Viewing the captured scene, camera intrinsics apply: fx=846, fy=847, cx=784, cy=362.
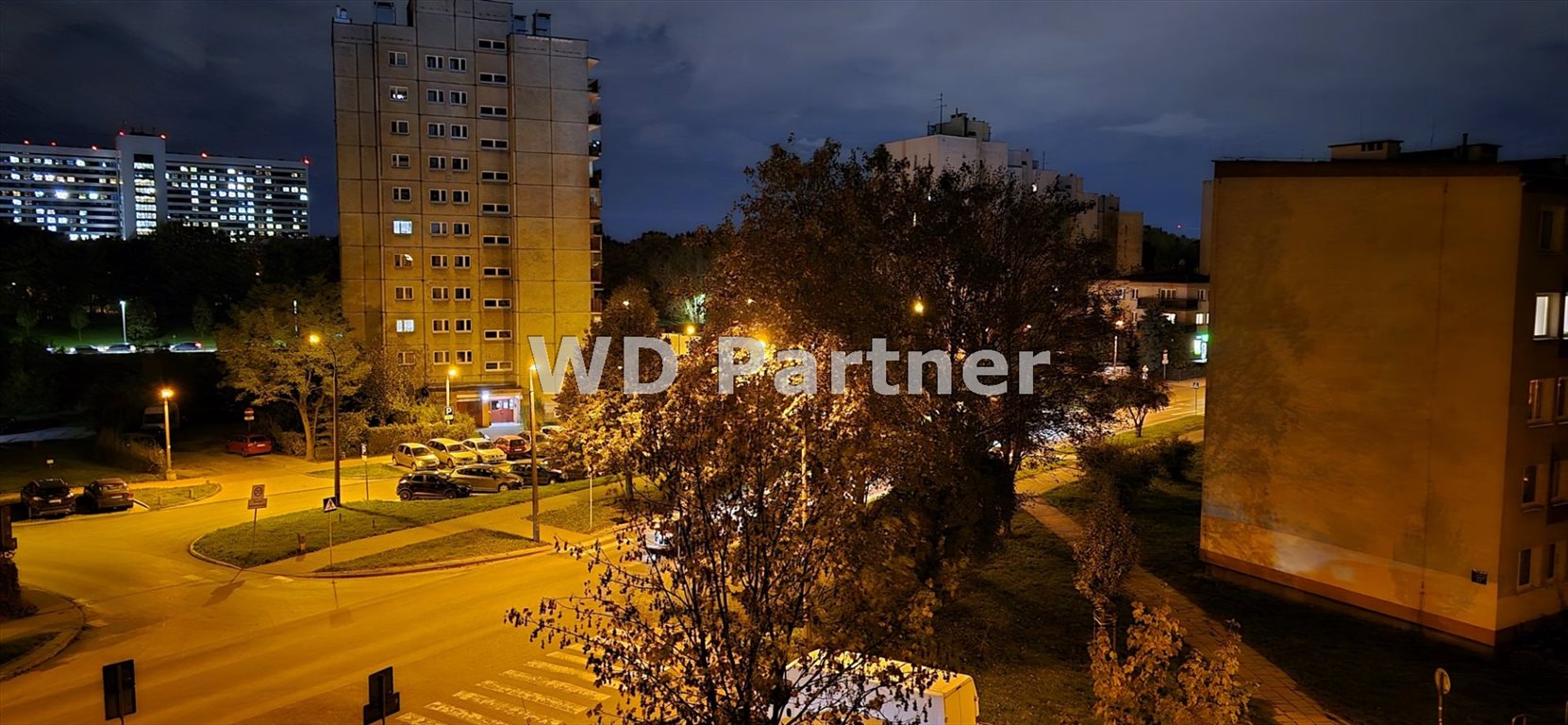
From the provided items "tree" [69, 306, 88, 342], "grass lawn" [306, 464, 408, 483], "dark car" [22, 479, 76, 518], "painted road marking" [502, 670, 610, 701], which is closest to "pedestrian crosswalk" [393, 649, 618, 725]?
"painted road marking" [502, 670, 610, 701]

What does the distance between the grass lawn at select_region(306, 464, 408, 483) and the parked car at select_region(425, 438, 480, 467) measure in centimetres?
192

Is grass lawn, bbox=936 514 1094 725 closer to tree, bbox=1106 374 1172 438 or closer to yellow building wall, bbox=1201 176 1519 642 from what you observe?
tree, bbox=1106 374 1172 438

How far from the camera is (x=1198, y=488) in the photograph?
3572 cm

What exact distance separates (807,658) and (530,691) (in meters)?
9.49

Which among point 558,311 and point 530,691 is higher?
point 558,311

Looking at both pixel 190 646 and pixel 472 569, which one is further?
pixel 472 569

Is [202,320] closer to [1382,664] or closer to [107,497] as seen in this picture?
[107,497]

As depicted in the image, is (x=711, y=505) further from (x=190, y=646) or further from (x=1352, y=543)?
(x=1352, y=543)

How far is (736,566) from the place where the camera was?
7.86 metres

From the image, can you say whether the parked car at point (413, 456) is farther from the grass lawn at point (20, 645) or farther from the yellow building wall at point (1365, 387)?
the yellow building wall at point (1365, 387)

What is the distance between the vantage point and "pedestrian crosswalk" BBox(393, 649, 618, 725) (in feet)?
47.5

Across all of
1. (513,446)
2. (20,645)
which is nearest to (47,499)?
(20,645)

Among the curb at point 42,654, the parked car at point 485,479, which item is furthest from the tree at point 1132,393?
the curb at point 42,654

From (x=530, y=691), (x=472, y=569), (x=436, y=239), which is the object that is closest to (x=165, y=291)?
(x=436, y=239)
